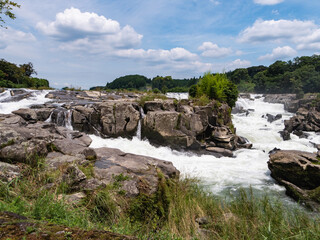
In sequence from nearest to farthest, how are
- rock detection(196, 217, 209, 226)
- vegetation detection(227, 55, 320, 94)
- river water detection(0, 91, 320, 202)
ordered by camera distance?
rock detection(196, 217, 209, 226)
river water detection(0, 91, 320, 202)
vegetation detection(227, 55, 320, 94)

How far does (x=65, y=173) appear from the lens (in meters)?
4.06

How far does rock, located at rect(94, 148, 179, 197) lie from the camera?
474 cm

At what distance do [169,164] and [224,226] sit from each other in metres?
3.51

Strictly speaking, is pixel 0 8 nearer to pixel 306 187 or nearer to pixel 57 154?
pixel 57 154

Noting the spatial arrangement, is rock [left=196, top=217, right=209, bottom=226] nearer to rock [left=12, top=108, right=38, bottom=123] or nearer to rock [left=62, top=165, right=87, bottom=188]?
rock [left=62, top=165, right=87, bottom=188]

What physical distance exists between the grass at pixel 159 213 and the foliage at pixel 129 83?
288 ft

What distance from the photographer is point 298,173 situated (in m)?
7.91

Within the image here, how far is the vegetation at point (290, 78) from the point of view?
46062 millimetres

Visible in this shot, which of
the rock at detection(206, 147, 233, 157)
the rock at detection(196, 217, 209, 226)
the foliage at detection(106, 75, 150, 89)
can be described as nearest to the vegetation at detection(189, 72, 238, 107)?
the rock at detection(206, 147, 233, 157)

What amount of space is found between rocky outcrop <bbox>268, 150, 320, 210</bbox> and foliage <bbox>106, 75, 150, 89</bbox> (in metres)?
84.8

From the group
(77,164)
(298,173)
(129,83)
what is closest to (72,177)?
(77,164)

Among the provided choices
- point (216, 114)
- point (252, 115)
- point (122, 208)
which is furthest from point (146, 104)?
point (252, 115)

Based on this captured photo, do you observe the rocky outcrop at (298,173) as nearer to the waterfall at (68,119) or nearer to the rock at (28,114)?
the waterfall at (68,119)

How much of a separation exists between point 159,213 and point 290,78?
179ft
